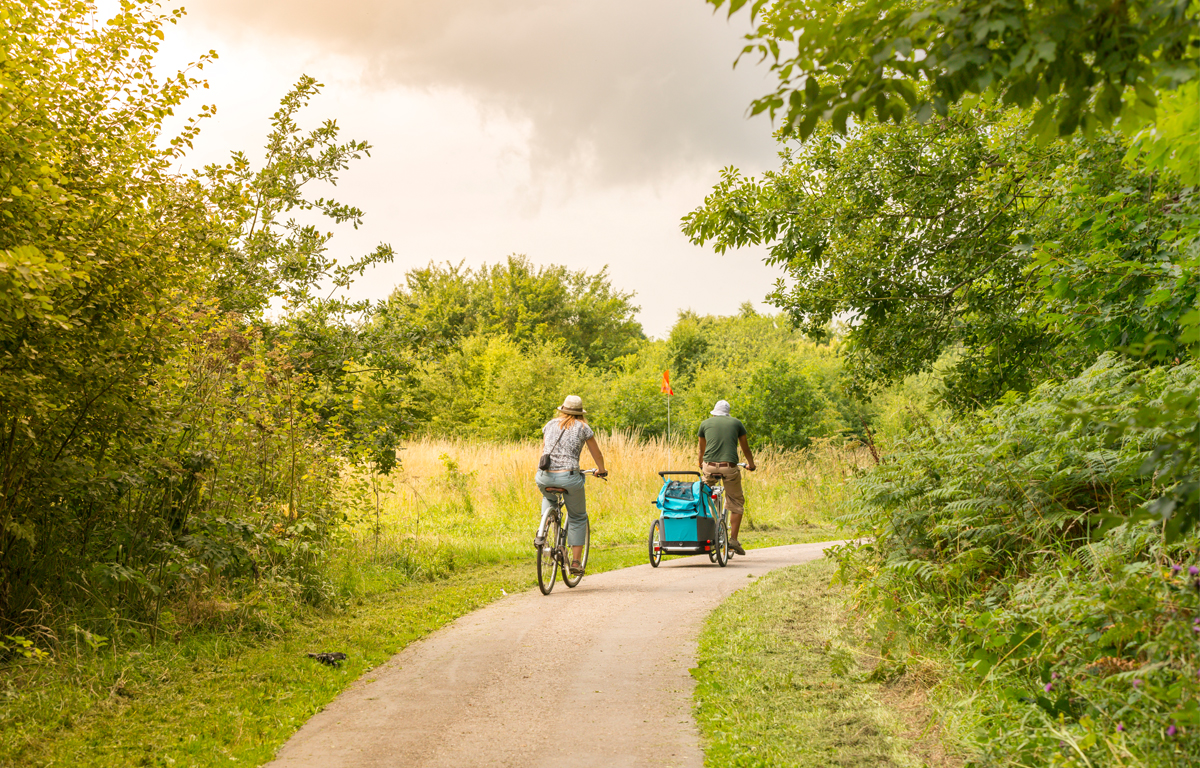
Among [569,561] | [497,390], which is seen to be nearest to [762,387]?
[497,390]

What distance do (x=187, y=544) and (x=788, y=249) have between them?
8.85m

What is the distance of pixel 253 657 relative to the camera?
6449 mm

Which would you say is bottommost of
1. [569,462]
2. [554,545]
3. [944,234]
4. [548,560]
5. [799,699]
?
[799,699]

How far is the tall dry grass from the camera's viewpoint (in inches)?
516

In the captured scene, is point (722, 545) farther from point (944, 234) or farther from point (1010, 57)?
point (1010, 57)

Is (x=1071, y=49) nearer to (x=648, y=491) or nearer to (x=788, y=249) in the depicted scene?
(x=788, y=249)

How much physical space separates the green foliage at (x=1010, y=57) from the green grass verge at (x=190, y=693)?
13.5 ft

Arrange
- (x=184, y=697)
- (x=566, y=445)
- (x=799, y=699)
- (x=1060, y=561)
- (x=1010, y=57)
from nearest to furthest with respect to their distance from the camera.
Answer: (x=1010, y=57) → (x=1060, y=561) → (x=799, y=699) → (x=184, y=697) → (x=566, y=445)

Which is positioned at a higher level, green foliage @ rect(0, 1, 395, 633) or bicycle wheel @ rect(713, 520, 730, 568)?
green foliage @ rect(0, 1, 395, 633)

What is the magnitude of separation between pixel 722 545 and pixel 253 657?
22.0ft

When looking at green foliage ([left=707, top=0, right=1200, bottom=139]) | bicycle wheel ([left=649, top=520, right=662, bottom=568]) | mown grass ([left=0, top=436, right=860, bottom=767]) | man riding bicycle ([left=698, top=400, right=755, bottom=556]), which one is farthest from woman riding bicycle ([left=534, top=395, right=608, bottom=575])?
green foliage ([left=707, top=0, right=1200, bottom=139])

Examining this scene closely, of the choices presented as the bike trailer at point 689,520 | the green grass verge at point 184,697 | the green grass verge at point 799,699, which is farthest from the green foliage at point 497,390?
the green grass verge at point 799,699

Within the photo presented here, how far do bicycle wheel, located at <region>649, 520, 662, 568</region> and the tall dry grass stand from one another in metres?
2.16

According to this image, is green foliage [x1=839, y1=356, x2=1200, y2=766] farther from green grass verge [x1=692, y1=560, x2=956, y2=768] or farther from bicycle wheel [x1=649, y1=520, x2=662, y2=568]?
bicycle wheel [x1=649, y1=520, x2=662, y2=568]
